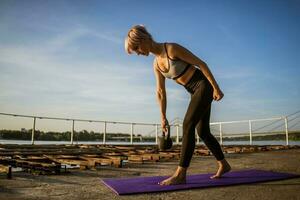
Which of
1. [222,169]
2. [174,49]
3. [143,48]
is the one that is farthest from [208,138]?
[143,48]

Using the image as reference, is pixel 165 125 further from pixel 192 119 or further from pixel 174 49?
pixel 174 49

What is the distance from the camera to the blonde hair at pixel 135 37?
252 cm

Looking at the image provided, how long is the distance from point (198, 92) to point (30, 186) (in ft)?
6.11

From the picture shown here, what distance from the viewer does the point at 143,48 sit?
2.58m

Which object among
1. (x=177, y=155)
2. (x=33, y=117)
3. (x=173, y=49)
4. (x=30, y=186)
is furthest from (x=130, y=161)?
(x=33, y=117)

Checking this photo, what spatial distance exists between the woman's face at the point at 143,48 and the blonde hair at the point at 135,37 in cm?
3

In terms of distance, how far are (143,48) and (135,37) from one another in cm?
14

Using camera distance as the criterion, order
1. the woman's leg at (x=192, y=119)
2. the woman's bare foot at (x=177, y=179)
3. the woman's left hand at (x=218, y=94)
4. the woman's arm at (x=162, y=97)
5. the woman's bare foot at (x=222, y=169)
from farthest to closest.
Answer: the woman's arm at (x=162, y=97) < the woman's bare foot at (x=222, y=169) < the woman's left hand at (x=218, y=94) < the woman's leg at (x=192, y=119) < the woman's bare foot at (x=177, y=179)

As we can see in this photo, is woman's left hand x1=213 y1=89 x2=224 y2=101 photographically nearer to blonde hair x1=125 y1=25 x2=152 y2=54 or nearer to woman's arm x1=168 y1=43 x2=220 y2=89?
woman's arm x1=168 y1=43 x2=220 y2=89

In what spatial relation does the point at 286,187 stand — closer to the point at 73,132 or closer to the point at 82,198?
the point at 82,198

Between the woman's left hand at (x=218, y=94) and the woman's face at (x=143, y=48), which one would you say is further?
the woman's left hand at (x=218, y=94)

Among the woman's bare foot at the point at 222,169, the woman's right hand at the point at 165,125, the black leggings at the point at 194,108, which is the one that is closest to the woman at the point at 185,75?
the black leggings at the point at 194,108

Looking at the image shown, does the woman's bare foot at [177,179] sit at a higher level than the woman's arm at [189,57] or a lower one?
lower

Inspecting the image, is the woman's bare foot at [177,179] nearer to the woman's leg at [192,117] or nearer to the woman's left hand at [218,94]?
the woman's leg at [192,117]
